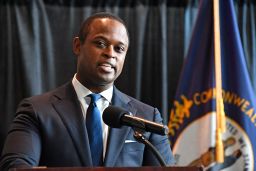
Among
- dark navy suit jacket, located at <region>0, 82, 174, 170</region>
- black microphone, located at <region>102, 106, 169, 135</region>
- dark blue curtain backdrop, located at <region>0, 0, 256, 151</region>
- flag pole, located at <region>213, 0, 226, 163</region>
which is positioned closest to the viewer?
black microphone, located at <region>102, 106, 169, 135</region>

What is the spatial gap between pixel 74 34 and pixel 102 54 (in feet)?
5.72

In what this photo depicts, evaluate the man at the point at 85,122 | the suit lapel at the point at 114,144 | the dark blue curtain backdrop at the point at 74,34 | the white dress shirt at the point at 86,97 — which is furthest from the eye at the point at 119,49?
the dark blue curtain backdrop at the point at 74,34

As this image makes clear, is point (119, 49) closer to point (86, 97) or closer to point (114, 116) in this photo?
point (86, 97)

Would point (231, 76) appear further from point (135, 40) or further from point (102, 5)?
point (102, 5)

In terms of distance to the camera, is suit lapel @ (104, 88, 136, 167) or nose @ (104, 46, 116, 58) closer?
suit lapel @ (104, 88, 136, 167)

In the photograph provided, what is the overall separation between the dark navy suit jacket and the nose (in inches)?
8.3

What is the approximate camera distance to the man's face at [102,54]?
1.88m

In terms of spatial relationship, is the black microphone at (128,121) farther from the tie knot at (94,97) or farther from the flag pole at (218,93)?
the flag pole at (218,93)

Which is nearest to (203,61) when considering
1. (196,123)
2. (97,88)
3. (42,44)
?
(196,123)

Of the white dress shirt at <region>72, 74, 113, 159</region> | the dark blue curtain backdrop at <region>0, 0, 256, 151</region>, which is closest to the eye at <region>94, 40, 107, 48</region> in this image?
the white dress shirt at <region>72, 74, 113, 159</region>

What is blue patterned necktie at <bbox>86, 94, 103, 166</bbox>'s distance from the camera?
177 centimetres

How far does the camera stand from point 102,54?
188cm

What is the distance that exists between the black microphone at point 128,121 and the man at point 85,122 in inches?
9.7

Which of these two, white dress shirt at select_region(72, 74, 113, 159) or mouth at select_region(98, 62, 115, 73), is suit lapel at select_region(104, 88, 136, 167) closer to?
white dress shirt at select_region(72, 74, 113, 159)
